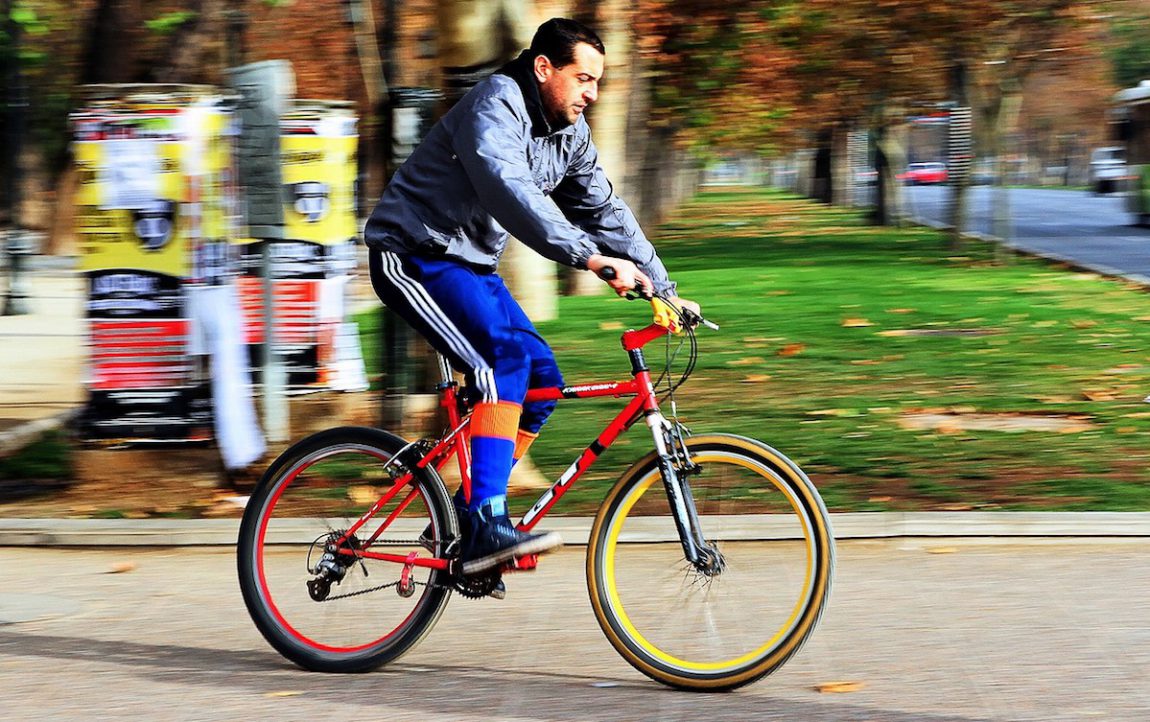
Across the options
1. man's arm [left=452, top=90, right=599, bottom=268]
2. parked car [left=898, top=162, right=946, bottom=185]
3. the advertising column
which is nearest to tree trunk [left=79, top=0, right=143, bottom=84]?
the advertising column

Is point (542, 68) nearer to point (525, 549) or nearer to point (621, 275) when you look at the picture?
point (621, 275)

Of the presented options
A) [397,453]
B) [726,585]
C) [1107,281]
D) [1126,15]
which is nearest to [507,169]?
[397,453]

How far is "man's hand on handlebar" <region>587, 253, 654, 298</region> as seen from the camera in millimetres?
4352

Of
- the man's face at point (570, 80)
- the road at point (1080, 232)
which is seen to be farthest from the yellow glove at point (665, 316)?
the road at point (1080, 232)

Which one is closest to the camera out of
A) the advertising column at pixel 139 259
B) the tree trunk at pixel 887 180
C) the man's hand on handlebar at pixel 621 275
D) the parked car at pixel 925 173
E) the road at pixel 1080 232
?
the man's hand on handlebar at pixel 621 275

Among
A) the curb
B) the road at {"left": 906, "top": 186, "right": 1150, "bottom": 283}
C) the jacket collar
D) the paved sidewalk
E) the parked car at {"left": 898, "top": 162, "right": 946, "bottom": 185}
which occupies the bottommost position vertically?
the parked car at {"left": 898, "top": 162, "right": 946, "bottom": 185}

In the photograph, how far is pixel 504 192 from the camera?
14.5 ft

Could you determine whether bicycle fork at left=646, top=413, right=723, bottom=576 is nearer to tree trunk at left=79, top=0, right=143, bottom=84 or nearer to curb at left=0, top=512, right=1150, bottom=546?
curb at left=0, top=512, right=1150, bottom=546

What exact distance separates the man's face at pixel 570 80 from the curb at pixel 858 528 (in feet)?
7.67

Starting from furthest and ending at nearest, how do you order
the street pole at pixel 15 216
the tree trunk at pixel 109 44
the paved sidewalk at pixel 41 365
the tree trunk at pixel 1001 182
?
the tree trunk at pixel 109 44, the tree trunk at pixel 1001 182, the street pole at pixel 15 216, the paved sidewalk at pixel 41 365

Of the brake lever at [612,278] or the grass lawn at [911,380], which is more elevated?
the brake lever at [612,278]

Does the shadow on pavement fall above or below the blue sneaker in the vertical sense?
below

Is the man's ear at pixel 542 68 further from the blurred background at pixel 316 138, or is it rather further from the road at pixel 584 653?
the blurred background at pixel 316 138

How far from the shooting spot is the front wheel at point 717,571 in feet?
14.7
